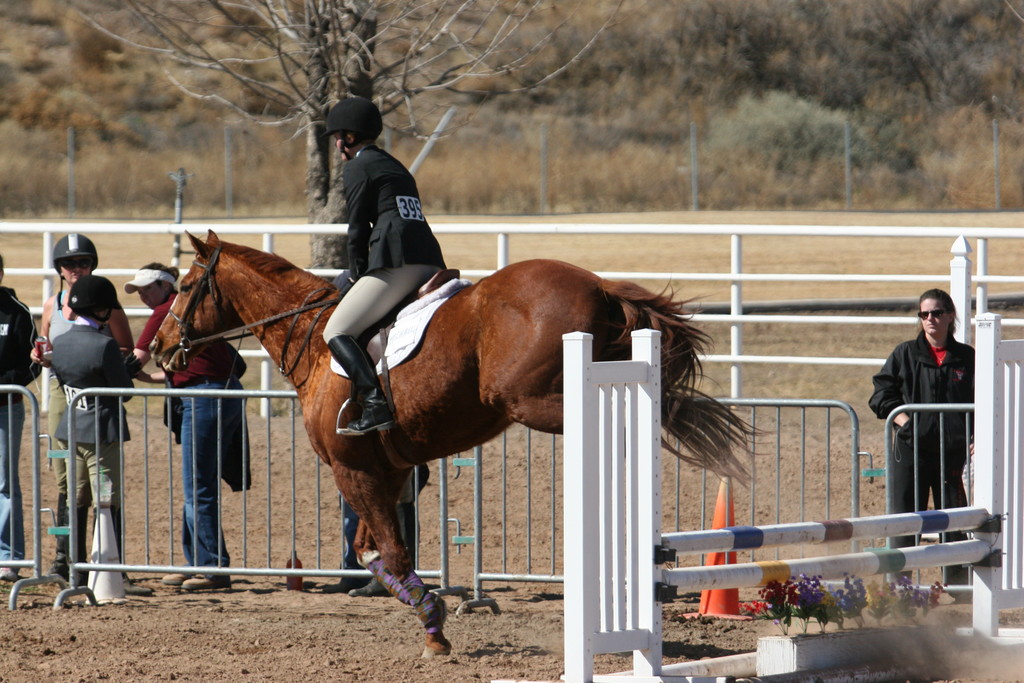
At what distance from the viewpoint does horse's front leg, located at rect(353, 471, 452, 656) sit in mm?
6453

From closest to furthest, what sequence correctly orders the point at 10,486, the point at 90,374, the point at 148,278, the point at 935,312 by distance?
1. the point at 935,312
2. the point at 90,374
3. the point at 10,486
4. the point at 148,278

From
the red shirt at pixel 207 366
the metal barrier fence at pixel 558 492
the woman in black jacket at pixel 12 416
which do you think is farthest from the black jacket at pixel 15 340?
the metal barrier fence at pixel 558 492

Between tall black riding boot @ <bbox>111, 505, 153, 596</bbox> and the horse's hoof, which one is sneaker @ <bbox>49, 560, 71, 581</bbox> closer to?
tall black riding boot @ <bbox>111, 505, 153, 596</bbox>

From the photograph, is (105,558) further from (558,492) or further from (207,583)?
(558,492)

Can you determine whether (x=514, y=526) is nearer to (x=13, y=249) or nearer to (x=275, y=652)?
(x=275, y=652)

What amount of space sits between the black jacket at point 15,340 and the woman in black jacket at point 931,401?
16.4 ft

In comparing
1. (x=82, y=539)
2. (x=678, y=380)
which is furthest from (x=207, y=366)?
(x=678, y=380)

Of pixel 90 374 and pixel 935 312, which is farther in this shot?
pixel 90 374

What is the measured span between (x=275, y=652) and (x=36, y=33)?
43.9m

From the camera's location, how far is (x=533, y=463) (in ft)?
33.8

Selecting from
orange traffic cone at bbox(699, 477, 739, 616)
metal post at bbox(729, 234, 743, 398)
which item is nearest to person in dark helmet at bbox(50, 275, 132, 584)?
orange traffic cone at bbox(699, 477, 739, 616)

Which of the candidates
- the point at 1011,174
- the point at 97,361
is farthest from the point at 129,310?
the point at 1011,174

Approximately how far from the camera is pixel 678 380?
6117 mm

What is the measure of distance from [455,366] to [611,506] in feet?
4.80
